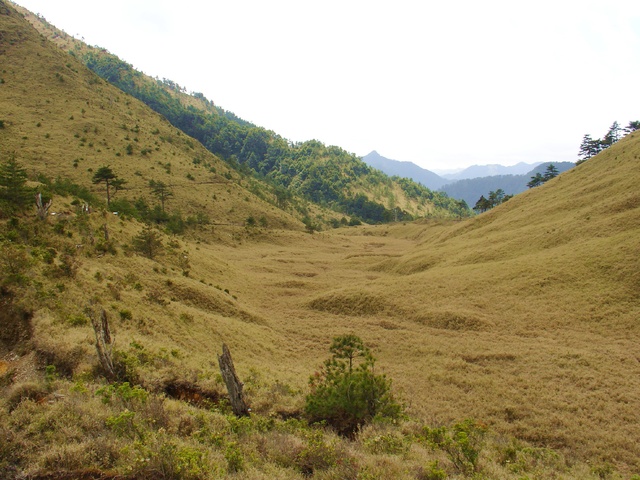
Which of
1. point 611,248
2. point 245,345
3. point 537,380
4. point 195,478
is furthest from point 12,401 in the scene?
point 611,248

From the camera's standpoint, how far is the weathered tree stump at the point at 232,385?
39.6 feet

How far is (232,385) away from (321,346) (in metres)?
13.9

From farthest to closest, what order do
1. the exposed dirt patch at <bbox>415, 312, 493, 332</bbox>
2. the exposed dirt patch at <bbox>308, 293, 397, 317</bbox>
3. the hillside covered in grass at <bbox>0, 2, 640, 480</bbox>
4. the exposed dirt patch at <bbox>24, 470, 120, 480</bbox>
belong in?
the exposed dirt patch at <bbox>308, 293, 397, 317</bbox>, the exposed dirt patch at <bbox>415, 312, 493, 332</bbox>, the hillside covered in grass at <bbox>0, 2, 640, 480</bbox>, the exposed dirt patch at <bbox>24, 470, 120, 480</bbox>

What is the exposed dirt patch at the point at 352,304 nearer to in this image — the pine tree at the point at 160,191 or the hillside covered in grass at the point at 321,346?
the hillside covered in grass at the point at 321,346

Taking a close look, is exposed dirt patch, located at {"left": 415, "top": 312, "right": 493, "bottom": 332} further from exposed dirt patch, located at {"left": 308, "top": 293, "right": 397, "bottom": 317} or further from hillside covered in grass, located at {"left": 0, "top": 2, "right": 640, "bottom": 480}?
exposed dirt patch, located at {"left": 308, "top": 293, "right": 397, "bottom": 317}

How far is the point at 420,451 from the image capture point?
10.1 metres

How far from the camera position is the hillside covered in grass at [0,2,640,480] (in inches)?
339

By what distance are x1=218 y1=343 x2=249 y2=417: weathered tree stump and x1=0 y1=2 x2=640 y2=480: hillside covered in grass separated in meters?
→ 0.86

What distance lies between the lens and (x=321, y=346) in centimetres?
2561

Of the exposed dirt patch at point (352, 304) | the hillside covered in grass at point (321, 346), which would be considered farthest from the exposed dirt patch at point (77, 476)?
the exposed dirt patch at point (352, 304)

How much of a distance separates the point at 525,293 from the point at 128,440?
3119 cm

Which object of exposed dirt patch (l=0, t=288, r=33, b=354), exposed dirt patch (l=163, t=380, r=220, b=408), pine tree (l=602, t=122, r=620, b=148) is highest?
pine tree (l=602, t=122, r=620, b=148)

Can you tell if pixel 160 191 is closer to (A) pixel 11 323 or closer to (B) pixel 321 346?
(B) pixel 321 346

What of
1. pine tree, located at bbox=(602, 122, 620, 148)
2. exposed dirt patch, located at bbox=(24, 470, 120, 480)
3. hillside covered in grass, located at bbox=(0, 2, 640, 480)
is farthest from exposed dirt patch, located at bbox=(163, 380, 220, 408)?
pine tree, located at bbox=(602, 122, 620, 148)
